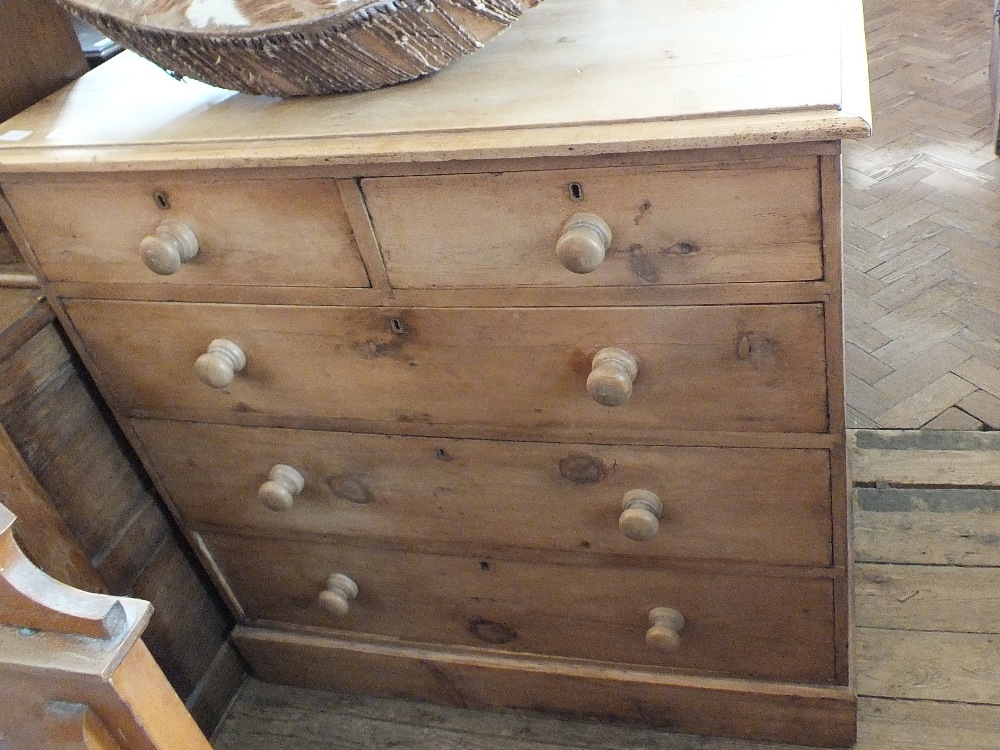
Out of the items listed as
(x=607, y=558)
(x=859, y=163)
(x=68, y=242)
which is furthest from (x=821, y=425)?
(x=859, y=163)

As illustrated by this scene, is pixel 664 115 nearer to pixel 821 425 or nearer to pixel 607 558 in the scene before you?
pixel 821 425

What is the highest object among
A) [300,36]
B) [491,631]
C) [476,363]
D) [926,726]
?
[300,36]

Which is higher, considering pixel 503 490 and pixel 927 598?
pixel 503 490

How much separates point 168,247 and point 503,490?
16.8 inches

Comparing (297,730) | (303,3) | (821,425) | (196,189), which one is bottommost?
(297,730)

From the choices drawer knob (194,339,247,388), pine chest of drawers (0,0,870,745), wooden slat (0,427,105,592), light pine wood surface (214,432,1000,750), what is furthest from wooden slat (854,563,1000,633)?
wooden slat (0,427,105,592)

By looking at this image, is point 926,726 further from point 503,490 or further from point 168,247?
point 168,247

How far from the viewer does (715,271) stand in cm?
79

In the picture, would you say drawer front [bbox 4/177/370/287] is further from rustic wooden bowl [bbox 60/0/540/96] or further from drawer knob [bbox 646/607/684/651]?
drawer knob [bbox 646/607/684/651]

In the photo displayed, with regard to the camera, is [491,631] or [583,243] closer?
[583,243]

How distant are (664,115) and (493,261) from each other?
20 cm

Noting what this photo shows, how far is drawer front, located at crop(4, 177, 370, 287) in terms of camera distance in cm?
87

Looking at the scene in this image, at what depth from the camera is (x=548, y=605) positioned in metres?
1.15

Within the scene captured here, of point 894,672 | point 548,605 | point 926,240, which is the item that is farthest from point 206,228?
point 926,240
